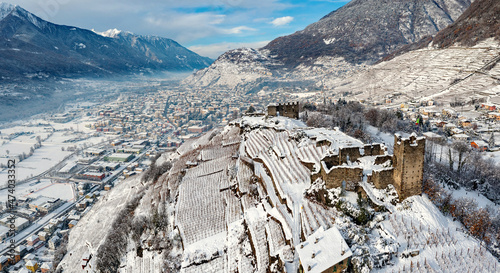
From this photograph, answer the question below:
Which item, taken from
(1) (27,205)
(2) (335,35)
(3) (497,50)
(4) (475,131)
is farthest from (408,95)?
(2) (335,35)

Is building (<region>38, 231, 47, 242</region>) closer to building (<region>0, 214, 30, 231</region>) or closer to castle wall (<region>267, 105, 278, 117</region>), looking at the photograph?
building (<region>0, 214, 30, 231</region>)

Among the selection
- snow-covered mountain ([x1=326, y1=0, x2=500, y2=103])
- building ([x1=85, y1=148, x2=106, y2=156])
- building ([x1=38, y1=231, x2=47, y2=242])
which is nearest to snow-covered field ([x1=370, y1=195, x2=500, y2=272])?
building ([x1=38, y1=231, x2=47, y2=242])

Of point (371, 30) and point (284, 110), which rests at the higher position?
point (371, 30)

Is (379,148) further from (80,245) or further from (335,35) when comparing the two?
(335,35)

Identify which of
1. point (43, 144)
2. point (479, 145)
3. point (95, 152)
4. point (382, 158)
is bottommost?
point (95, 152)

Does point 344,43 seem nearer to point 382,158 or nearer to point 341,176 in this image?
point 382,158

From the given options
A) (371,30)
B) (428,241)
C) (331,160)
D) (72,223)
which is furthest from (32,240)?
(371,30)
